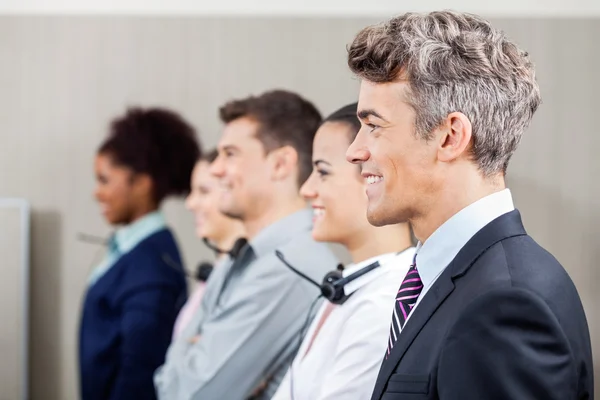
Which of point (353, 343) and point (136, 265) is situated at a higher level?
point (353, 343)

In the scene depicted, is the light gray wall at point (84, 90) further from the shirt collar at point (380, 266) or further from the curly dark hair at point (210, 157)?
the shirt collar at point (380, 266)

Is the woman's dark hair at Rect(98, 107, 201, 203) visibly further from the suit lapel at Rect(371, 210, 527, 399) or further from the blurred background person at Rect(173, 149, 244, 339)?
the suit lapel at Rect(371, 210, 527, 399)

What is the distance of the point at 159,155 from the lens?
3.36 m

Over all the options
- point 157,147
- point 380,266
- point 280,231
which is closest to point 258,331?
point 280,231

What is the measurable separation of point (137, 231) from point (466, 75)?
2.18 m

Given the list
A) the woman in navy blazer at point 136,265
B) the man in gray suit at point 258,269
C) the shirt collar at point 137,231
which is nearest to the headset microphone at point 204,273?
the woman in navy blazer at point 136,265

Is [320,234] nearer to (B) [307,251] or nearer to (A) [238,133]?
(B) [307,251]

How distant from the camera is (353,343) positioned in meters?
1.44

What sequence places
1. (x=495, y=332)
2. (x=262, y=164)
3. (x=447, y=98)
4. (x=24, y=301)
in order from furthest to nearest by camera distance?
(x=24, y=301) < (x=262, y=164) < (x=447, y=98) < (x=495, y=332)

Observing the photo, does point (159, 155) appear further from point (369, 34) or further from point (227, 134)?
point (369, 34)

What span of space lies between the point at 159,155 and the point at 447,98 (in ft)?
7.70

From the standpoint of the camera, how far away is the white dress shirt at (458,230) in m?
1.10

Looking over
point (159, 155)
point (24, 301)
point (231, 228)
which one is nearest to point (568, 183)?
point (231, 228)

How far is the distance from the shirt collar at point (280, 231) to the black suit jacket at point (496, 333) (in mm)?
1030
